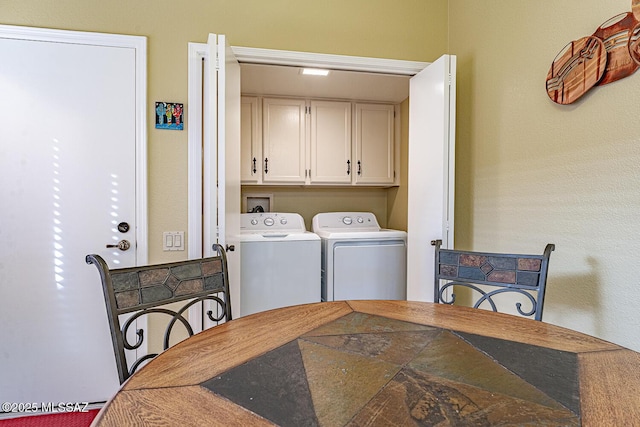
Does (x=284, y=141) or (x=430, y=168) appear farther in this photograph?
(x=284, y=141)

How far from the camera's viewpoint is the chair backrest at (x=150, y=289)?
0.96m

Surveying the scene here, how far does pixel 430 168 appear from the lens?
80.1 inches

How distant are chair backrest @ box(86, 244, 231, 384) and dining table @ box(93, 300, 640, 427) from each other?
0.70 ft

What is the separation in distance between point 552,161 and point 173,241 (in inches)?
76.9

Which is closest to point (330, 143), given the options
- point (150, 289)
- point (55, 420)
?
point (150, 289)

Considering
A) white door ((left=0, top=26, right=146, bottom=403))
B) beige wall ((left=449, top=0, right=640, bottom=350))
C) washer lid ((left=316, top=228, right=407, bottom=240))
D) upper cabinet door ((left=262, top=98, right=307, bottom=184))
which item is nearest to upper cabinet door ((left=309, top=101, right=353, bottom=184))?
upper cabinet door ((left=262, top=98, right=307, bottom=184))

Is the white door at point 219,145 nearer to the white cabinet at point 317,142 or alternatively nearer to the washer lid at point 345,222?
the white cabinet at point 317,142

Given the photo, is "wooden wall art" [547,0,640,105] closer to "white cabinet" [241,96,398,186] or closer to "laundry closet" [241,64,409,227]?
"laundry closet" [241,64,409,227]

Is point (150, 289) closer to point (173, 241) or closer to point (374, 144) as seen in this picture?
point (173, 241)

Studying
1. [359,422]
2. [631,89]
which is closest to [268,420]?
[359,422]

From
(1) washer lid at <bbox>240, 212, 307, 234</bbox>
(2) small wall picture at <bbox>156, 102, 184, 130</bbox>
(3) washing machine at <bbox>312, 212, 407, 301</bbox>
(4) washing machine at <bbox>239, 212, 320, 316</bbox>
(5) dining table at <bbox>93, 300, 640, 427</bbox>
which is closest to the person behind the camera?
(5) dining table at <bbox>93, 300, 640, 427</bbox>

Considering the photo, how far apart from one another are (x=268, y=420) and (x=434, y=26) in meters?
2.43

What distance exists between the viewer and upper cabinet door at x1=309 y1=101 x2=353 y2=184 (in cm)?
337

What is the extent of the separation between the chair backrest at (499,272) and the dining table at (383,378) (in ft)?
0.81
